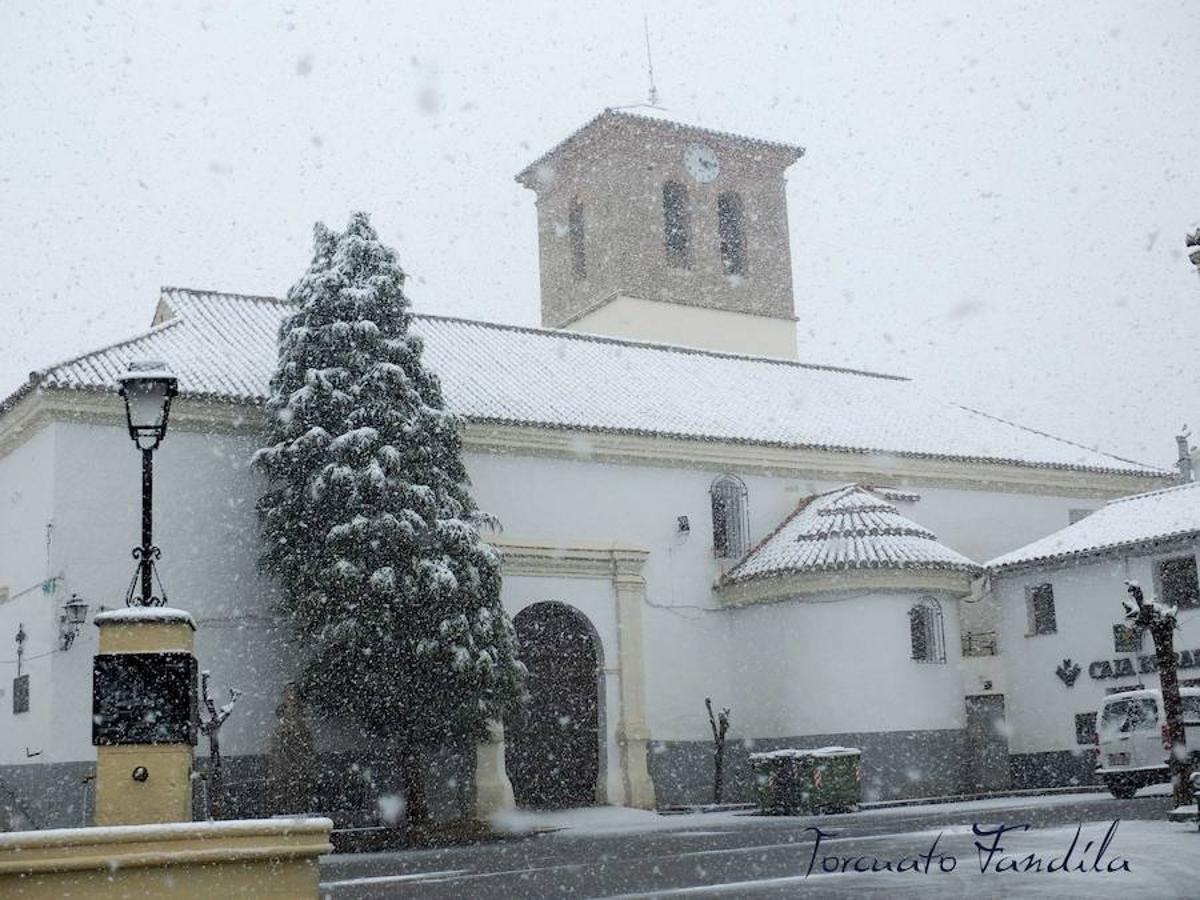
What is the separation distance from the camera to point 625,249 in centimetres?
4134

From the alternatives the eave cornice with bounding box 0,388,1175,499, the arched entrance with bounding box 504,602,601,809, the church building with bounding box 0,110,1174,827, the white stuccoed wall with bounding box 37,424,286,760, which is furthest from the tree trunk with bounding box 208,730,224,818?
the arched entrance with bounding box 504,602,601,809

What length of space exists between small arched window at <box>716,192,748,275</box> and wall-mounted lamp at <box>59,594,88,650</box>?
2492 centimetres

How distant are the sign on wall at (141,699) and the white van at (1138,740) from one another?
1859 cm

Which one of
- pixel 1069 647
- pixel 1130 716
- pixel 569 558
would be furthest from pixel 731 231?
pixel 1130 716

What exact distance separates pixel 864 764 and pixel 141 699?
67.1ft

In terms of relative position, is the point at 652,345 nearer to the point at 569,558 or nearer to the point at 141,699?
the point at 569,558

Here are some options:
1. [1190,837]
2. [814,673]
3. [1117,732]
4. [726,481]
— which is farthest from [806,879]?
[726,481]

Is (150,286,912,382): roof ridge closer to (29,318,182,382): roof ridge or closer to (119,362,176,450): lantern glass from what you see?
(29,318,182,382): roof ridge

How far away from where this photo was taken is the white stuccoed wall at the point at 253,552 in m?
23.5

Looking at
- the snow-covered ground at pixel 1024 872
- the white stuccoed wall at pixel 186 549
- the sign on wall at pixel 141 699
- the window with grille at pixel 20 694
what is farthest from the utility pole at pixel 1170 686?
the window with grille at pixel 20 694

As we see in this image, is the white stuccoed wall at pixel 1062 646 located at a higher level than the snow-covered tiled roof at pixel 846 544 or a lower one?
lower

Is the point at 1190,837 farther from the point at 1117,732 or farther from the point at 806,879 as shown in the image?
the point at 1117,732

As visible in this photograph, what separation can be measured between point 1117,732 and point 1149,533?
230 inches

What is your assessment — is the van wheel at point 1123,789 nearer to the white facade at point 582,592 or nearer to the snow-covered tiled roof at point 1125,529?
the white facade at point 582,592
